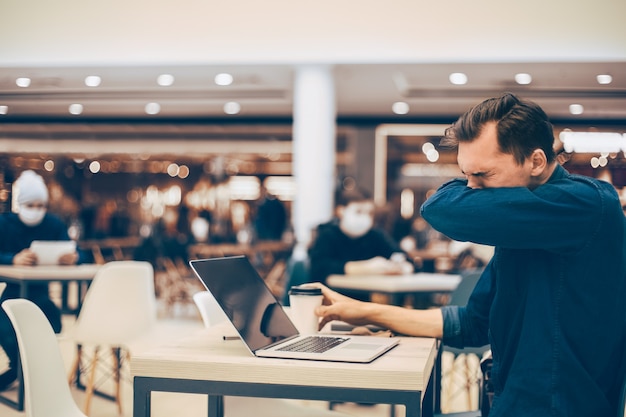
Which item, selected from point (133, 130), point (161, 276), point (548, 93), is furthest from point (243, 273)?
point (133, 130)

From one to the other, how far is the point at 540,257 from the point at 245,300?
0.77 metres

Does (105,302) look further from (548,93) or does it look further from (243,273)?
A: (548,93)

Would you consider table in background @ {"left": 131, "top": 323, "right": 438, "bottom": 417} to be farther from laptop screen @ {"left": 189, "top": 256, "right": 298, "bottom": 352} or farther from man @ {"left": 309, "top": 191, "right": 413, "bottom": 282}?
man @ {"left": 309, "top": 191, "right": 413, "bottom": 282}

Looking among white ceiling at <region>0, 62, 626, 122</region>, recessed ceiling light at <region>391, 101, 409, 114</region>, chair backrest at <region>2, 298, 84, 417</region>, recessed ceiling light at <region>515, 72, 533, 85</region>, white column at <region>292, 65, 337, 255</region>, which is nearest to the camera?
chair backrest at <region>2, 298, 84, 417</region>

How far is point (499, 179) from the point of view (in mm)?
1668

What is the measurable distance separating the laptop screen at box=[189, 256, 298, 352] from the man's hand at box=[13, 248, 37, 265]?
2.71 m

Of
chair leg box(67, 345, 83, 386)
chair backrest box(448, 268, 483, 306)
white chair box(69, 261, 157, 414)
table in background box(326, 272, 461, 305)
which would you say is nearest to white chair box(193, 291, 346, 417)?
chair backrest box(448, 268, 483, 306)

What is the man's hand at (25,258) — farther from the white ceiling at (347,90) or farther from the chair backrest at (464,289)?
the chair backrest at (464,289)

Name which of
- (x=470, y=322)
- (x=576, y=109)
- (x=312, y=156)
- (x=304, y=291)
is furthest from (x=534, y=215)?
(x=576, y=109)

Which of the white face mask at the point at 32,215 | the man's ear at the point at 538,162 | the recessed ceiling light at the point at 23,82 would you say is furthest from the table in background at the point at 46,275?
the man's ear at the point at 538,162

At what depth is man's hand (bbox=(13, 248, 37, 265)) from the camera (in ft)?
14.2

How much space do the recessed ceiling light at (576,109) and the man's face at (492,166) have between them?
312 inches

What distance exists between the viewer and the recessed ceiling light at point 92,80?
687 cm

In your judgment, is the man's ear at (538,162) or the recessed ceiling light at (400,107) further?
the recessed ceiling light at (400,107)
